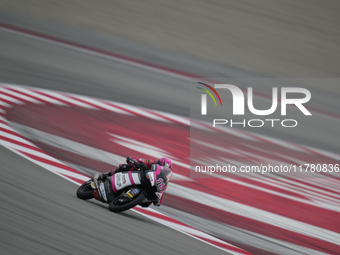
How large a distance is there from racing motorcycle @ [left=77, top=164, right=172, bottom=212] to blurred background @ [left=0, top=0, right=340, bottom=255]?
271mm

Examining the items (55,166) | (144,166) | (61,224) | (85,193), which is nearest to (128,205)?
(144,166)

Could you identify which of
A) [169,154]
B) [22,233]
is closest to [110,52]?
[169,154]

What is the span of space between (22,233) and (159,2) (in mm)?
13390

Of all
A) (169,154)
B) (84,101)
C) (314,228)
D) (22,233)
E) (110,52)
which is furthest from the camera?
(110,52)

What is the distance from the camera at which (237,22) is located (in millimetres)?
14703

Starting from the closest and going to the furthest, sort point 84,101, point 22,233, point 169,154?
point 22,233
point 169,154
point 84,101

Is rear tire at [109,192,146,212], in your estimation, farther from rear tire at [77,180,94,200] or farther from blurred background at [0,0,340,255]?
rear tire at [77,180,94,200]

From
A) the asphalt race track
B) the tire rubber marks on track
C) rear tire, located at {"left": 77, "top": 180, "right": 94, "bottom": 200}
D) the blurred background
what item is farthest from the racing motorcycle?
the tire rubber marks on track

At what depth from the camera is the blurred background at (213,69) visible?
21.7 ft

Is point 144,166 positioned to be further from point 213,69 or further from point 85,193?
point 213,69

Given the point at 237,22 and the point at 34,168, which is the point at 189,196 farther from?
the point at 237,22

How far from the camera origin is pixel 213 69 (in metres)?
12.0

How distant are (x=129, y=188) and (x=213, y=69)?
7821 mm

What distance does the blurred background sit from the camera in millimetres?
6609
